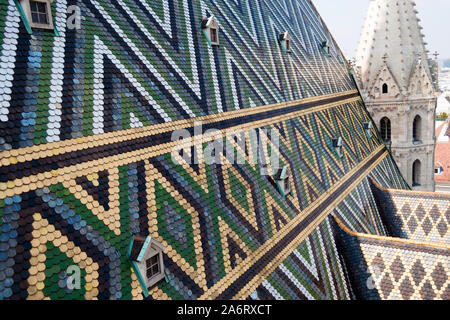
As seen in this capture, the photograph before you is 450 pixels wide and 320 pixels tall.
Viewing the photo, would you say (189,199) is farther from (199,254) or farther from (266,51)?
(266,51)

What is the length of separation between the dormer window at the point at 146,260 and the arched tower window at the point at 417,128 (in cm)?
2739

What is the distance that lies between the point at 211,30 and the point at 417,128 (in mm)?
23246

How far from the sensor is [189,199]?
30.3ft

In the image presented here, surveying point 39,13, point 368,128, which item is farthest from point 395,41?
point 39,13

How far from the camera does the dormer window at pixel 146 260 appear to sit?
7.14 meters

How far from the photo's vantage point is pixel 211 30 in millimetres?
12828

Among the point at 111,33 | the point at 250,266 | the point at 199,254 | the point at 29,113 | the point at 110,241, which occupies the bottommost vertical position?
the point at 250,266

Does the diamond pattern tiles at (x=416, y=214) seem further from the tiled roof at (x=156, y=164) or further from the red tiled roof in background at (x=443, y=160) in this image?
the red tiled roof in background at (x=443, y=160)

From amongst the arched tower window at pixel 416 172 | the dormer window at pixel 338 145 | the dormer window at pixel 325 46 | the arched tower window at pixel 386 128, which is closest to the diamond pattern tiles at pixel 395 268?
the dormer window at pixel 338 145

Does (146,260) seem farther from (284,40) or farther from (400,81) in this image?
(400,81)

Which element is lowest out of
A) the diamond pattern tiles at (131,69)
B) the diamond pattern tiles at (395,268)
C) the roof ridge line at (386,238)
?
the diamond pattern tiles at (395,268)
